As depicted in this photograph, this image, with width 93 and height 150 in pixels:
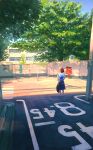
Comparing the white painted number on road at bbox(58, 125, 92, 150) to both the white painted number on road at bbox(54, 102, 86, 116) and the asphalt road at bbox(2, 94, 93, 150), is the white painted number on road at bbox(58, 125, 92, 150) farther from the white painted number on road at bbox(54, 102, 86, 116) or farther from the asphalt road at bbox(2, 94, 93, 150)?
the white painted number on road at bbox(54, 102, 86, 116)

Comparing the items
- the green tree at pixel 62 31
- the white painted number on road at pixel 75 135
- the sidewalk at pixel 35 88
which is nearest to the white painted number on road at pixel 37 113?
the white painted number on road at pixel 75 135

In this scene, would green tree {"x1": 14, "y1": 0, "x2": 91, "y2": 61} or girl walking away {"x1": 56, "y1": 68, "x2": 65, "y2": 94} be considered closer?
girl walking away {"x1": 56, "y1": 68, "x2": 65, "y2": 94}

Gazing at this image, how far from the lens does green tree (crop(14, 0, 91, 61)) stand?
47531 mm

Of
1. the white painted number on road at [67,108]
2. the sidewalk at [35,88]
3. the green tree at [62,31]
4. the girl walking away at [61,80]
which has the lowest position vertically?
the sidewalk at [35,88]

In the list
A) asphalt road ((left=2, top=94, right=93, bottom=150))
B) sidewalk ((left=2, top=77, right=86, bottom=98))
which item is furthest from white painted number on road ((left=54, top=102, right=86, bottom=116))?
sidewalk ((left=2, top=77, right=86, bottom=98))

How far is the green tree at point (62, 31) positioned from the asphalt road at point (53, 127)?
36159 mm

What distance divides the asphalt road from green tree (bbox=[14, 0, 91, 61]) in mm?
36159

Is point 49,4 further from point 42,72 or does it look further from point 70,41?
point 42,72

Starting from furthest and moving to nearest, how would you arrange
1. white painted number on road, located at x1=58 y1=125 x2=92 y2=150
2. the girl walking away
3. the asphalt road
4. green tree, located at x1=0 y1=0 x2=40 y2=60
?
the girl walking away
green tree, located at x1=0 y1=0 x2=40 y2=60
the asphalt road
white painted number on road, located at x1=58 y1=125 x2=92 y2=150

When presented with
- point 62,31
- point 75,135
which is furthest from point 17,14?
point 62,31

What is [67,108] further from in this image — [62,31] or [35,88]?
[62,31]

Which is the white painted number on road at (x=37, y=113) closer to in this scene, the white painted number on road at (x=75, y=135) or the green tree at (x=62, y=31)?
the white painted number on road at (x=75, y=135)

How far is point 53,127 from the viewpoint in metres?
8.52

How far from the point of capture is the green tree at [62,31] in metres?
47.5
